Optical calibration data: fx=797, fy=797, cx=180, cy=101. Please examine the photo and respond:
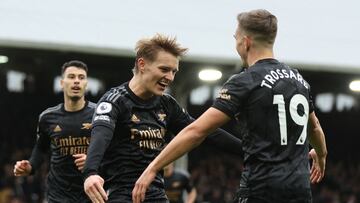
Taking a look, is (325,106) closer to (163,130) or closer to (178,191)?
(178,191)

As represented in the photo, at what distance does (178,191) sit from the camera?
36.8 ft

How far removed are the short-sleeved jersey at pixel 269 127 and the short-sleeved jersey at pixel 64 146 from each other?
296 cm

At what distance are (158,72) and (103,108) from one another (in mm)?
495

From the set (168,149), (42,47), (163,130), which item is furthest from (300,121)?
(42,47)

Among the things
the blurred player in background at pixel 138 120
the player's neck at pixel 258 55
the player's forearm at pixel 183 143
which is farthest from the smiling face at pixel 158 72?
the player's forearm at pixel 183 143

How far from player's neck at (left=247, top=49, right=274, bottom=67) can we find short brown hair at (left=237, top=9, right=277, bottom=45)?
0.26ft

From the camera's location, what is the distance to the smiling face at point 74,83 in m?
7.94

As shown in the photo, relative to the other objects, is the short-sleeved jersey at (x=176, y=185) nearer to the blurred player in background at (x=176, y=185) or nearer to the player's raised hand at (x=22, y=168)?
the blurred player in background at (x=176, y=185)

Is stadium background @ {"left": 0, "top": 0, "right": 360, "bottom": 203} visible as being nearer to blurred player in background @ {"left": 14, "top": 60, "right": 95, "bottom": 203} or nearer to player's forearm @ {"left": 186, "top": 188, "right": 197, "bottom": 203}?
player's forearm @ {"left": 186, "top": 188, "right": 197, "bottom": 203}

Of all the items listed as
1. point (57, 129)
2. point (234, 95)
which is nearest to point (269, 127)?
point (234, 95)

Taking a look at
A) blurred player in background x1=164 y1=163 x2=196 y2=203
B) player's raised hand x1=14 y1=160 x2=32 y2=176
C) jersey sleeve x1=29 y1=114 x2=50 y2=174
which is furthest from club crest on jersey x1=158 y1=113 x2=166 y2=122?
blurred player in background x1=164 y1=163 x2=196 y2=203

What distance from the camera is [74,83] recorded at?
8.06m

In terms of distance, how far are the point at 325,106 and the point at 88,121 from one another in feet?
57.1

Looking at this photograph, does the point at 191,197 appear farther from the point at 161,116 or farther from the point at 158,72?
the point at 158,72
